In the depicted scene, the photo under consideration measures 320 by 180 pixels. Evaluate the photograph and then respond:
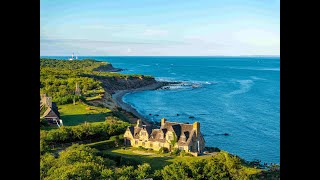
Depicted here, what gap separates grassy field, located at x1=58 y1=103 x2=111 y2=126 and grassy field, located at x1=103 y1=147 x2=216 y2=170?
8.09m

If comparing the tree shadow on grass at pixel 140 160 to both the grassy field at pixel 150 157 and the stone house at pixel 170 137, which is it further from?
the stone house at pixel 170 137

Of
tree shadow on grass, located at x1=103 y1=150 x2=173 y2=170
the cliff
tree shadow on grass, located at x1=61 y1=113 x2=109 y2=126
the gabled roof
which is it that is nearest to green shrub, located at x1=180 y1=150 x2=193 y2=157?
tree shadow on grass, located at x1=103 y1=150 x2=173 y2=170

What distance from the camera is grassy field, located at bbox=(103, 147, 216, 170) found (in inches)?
859

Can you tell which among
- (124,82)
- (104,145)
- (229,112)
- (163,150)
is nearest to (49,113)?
(104,145)

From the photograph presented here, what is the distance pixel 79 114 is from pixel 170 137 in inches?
536

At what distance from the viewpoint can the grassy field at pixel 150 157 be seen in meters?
21.8

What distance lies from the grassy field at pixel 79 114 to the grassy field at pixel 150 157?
26.6 ft

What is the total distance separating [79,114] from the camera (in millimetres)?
35406

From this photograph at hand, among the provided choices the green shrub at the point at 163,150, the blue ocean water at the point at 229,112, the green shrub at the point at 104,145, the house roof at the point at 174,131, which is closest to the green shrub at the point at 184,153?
the house roof at the point at 174,131

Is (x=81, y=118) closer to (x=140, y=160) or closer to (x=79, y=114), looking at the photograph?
(x=79, y=114)

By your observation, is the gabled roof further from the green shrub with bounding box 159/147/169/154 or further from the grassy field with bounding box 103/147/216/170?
the green shrub with bounding box 159/147/169/154
